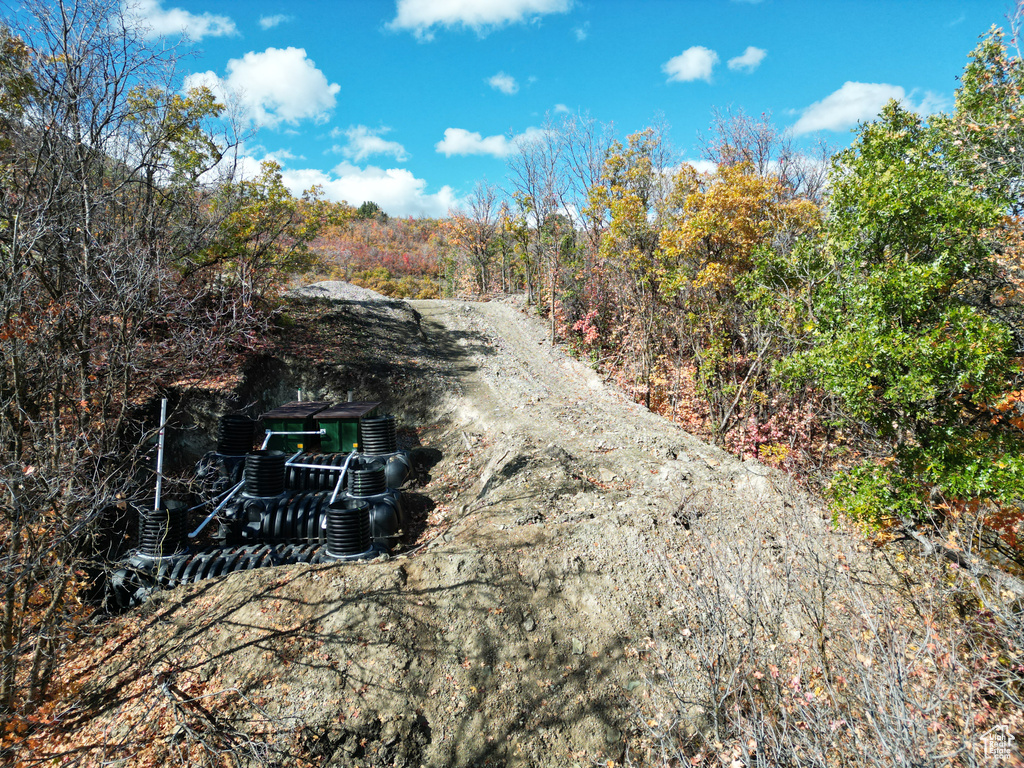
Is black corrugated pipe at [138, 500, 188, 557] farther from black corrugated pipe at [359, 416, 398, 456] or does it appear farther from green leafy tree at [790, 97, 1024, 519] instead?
green leafy tree at [790, 97, 1024, 519]

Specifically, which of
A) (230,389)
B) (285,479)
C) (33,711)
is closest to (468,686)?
(33,711)

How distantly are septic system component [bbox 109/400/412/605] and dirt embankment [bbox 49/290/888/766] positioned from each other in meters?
1.04

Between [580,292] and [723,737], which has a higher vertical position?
[580,292]

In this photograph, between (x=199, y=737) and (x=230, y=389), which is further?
(x=230, y=389)

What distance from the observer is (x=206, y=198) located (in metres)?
14.6

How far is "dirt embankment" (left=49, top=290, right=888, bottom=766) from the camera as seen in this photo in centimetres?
513

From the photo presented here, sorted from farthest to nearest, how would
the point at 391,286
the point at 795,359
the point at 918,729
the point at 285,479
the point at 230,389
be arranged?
the point at 391,286
the point at 230,389
the point at 285,479
the point at 795,359
the point at 918,729

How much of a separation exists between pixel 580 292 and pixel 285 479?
1643 cm

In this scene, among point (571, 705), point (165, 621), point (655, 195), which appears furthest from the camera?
point (655, 195)

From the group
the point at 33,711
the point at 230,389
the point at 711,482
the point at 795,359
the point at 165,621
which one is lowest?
the point at 33,711

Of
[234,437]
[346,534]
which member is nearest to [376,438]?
[234,437]

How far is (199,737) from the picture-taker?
15.9ft

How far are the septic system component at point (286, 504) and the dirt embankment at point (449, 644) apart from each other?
104 centimetres

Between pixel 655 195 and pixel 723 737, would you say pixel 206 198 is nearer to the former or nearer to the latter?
pixel 655 195
